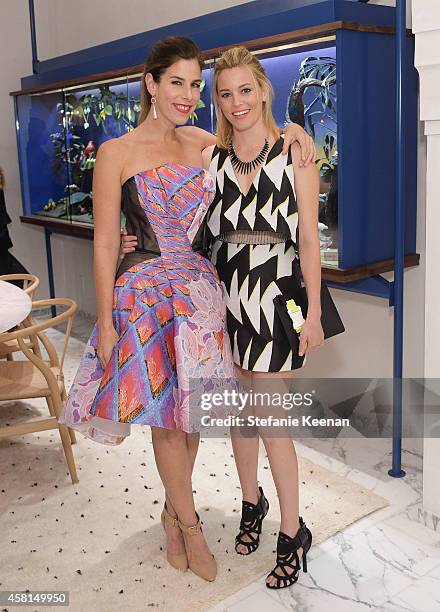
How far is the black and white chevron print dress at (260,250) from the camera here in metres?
2.27

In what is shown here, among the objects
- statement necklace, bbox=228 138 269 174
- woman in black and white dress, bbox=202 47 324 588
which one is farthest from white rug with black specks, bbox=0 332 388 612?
statement necklace, bbox=228 138 269 174

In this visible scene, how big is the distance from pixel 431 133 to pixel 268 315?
0.89 metres

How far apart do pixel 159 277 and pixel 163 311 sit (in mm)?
111

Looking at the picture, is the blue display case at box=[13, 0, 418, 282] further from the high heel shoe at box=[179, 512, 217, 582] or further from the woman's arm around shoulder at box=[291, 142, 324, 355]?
the high heel shoe at box=[179, 512, 217, 582]

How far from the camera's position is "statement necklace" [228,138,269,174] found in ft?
7.52

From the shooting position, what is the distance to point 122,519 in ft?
9.50

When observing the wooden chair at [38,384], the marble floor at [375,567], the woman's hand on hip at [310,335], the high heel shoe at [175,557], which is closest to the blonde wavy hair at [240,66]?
the woman's hand on hip at [310,335]

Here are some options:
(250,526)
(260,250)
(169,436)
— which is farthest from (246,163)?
(250,526)

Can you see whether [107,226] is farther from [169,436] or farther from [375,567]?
[375,567]

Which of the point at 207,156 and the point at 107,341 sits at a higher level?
the point at 207,156

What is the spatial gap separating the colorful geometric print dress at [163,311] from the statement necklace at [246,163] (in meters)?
0.09

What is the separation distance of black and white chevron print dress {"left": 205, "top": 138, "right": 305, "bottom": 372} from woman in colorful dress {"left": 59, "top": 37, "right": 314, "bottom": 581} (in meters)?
0.06

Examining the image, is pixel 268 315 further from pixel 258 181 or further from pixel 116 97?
pixel 116 97

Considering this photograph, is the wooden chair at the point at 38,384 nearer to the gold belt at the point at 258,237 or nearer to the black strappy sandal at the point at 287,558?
the gold belt at the point at 258,237
